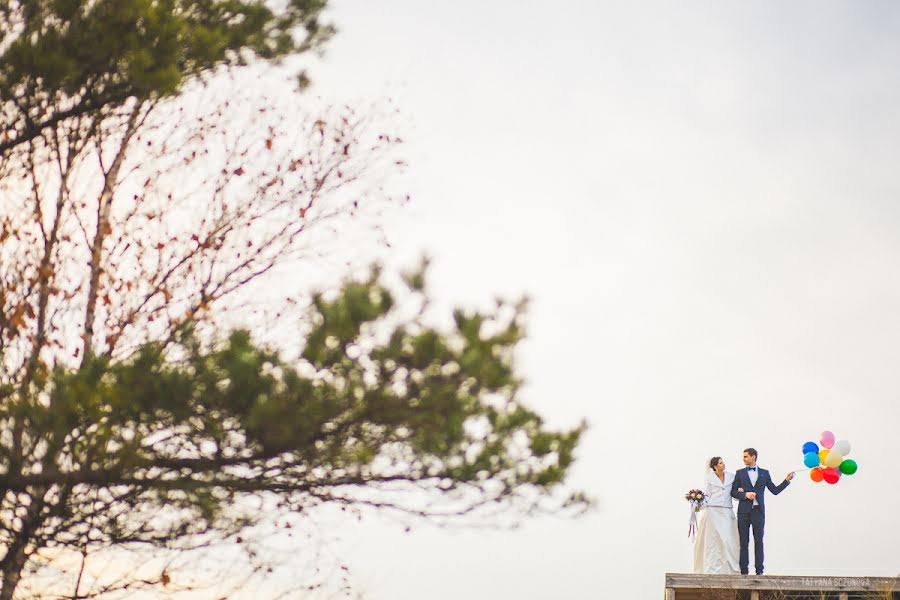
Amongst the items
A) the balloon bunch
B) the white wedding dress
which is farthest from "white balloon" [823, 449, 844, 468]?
the white wedding dress

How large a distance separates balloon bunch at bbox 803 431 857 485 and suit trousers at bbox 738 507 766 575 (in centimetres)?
123

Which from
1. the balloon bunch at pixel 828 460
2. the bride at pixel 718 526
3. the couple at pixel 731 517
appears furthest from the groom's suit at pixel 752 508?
the balloon bunch at pixel 828 460

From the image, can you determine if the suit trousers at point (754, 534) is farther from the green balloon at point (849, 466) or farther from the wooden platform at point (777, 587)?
the green balloon at point (849, 466)

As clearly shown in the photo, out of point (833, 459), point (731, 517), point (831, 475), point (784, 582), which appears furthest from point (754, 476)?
point (784, 582)

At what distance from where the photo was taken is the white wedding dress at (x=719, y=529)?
11.5 meters

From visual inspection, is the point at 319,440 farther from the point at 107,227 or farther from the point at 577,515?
the point at 107,227

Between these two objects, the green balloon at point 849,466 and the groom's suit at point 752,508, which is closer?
the groom's suit at point 752,508

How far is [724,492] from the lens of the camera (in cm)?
1148

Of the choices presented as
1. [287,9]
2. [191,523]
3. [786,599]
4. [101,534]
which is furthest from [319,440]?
[786,599]

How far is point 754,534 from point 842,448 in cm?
175

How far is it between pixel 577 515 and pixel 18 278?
412cm

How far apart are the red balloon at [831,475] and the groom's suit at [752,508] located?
3.78 feet

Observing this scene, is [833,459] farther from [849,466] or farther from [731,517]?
[731,517]

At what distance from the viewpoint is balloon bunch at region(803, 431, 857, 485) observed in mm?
11305
